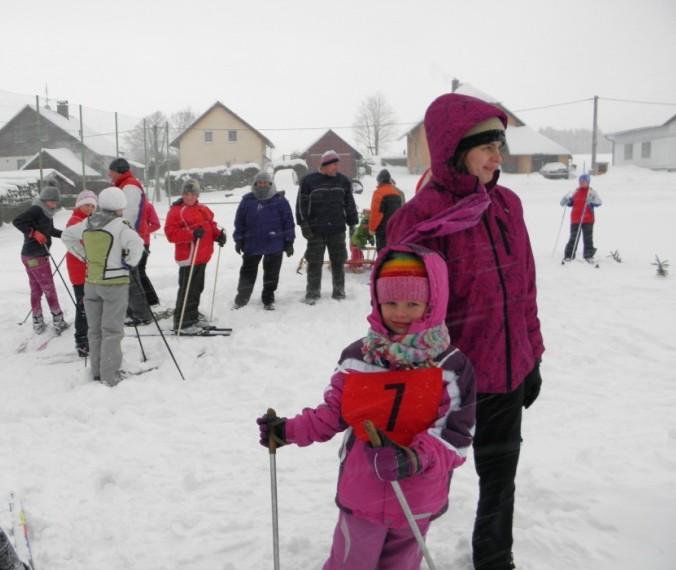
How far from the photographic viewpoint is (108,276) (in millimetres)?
5410

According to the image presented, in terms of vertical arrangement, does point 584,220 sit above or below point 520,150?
below

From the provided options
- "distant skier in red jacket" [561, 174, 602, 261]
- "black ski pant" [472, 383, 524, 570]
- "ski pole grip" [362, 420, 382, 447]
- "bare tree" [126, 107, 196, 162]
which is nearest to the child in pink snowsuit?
"ski pole grip" [362, 420, 382, 447]

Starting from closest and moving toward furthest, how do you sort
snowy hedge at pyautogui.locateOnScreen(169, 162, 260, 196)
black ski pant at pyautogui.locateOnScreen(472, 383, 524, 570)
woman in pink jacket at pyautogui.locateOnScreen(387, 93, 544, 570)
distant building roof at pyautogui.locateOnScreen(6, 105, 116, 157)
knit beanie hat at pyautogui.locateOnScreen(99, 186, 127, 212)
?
1. woman in pink jacket at pyautogui.locateOnScreen(387, 93, 544, 570)
2. black ski pant at pyautogui.locateOnScreen(472, 383, 524, 570)
3. knit beanie hat at pyautogui.locateOnScreen(99, 186, 127, 212)
4. distant building roof at pyautogui.locateOnScreen(6, 105, 116, 157)
5. snowy hedge at pyautogui.locateOnScreen(169, 162, 260, 196)

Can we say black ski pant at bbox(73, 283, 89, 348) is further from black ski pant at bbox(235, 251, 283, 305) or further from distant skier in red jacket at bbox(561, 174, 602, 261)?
distant skier in red jacket at bbox(561, 174, 602, 261)

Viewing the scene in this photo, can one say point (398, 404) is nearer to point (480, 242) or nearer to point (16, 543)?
point (480, 242)

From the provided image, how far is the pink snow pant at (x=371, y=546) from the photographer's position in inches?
82.9

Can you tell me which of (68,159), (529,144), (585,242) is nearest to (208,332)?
(585,242)

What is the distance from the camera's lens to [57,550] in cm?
298

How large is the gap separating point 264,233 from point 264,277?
0.62 metres

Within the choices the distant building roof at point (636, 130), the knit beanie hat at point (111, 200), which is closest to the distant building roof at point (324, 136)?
the distant building roof at point (636, 130)

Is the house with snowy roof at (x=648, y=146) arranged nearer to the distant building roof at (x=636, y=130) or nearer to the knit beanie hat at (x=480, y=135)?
the distant building roof at (x=636, y=130)

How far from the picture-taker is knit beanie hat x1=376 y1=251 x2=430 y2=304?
2.06 m

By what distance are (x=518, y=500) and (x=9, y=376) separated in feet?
17.2

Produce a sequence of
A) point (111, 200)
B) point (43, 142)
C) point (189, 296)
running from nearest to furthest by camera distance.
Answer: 1. point (111, 200)
2. point (189, 296)
3. point (43, 142)
